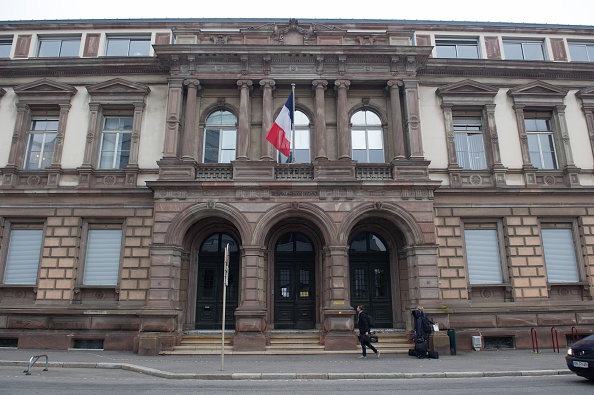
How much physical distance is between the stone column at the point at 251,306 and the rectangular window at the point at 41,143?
11072mm

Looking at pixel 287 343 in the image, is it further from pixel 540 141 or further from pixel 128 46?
pixel 128 46

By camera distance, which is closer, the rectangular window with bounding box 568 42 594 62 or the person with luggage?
the person with luggage

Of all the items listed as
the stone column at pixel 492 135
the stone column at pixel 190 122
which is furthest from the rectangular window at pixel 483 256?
the stone column at pixel 190 122

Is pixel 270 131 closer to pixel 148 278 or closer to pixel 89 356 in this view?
pixel 148 278

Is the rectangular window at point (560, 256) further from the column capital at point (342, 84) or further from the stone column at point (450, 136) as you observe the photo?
the column capital at point (342, 84)

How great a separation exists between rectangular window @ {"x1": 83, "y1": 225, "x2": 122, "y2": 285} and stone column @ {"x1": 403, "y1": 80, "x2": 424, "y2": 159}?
1374cm

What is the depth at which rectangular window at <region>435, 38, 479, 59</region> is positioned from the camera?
22.7 m

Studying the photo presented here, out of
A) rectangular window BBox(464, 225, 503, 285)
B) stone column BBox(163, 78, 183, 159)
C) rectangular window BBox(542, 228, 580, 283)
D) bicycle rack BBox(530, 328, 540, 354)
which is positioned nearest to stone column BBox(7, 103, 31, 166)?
stone column BBox(163, 78, 183, 159)

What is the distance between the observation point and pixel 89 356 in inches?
631

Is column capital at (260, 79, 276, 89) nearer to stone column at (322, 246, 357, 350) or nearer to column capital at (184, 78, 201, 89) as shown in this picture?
column capital at (184, 78, 201, 89)

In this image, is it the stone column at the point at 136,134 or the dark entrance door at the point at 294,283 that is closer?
the dark entrance door at the point at 294,283

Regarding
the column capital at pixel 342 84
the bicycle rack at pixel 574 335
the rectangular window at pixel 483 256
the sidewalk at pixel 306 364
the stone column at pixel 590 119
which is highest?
the column capital at pixel 342 84

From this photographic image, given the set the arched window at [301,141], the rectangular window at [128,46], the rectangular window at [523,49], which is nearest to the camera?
the arched window at [301,141]

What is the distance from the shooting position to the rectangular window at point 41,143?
2089cm
